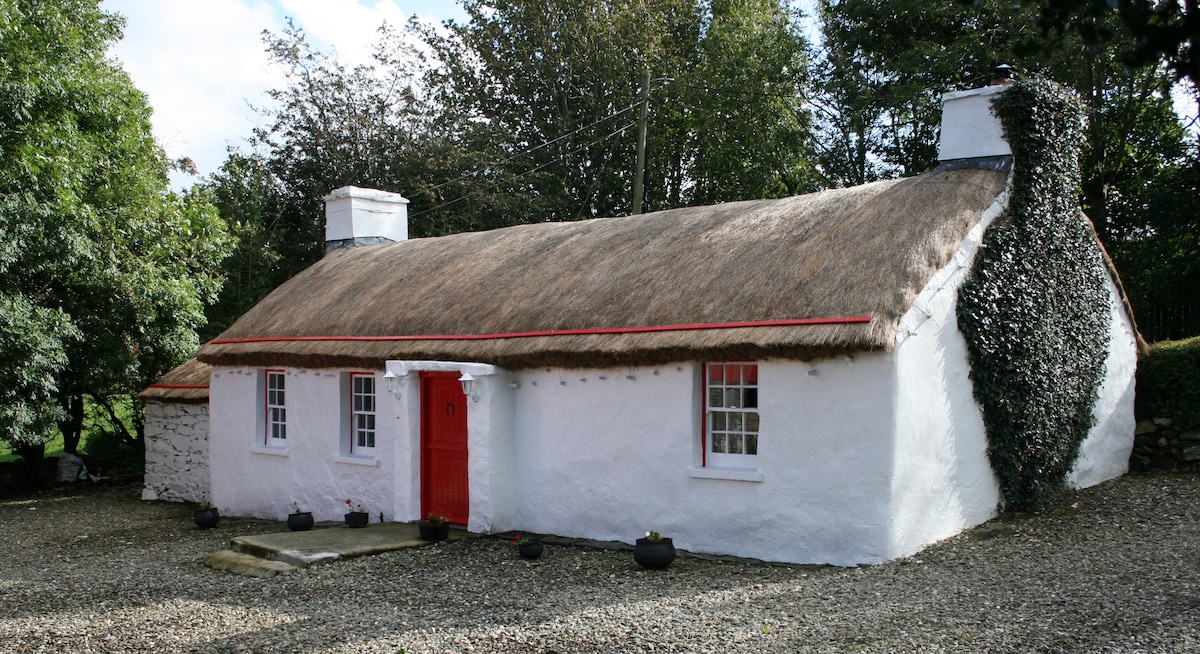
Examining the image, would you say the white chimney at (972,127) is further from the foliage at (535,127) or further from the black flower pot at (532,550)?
the foliage at (535,127)

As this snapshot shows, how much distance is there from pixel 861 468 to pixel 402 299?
744 centimetres

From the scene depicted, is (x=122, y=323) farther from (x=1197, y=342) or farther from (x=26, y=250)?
(x=1197, y=342)

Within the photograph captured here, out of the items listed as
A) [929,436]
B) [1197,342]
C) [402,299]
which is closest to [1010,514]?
[929,436]

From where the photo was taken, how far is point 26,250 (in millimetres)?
15297

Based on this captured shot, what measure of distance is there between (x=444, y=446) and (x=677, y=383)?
3.60 metres

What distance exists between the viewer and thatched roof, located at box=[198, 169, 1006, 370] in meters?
9.45

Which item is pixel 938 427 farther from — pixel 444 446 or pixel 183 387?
pixel 183 387

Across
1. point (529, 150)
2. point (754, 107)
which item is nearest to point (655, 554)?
point (754, 107)

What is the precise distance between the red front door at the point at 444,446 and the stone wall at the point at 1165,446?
9.22 meters

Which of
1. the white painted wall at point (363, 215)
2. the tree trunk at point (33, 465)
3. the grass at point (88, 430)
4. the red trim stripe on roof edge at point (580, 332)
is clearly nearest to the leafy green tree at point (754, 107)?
the white painted wall at point (363, 215)

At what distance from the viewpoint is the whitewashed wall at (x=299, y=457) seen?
1302cm

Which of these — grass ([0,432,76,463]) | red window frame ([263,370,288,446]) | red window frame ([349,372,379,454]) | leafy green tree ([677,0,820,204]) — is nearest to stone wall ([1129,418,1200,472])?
red window frame ([349,372,379,454])

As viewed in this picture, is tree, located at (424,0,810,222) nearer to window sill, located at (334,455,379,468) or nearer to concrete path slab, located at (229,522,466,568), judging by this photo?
window sill, located at (334,455,379,468)

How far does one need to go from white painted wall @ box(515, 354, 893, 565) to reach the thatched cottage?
0.02 metres
